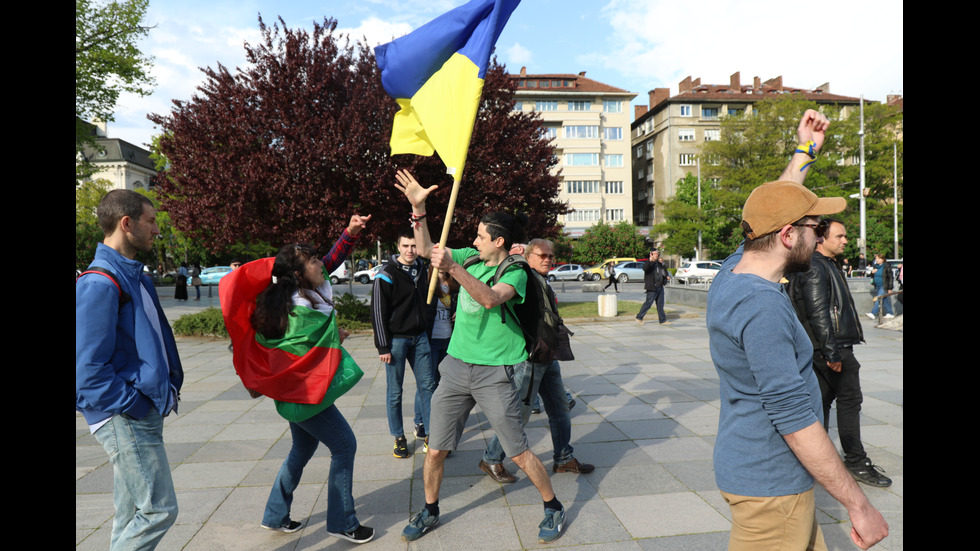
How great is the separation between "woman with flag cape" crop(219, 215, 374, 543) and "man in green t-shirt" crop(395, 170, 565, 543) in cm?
52

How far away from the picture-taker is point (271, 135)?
43.2 feet

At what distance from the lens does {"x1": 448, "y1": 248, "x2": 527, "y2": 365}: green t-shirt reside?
335 cm

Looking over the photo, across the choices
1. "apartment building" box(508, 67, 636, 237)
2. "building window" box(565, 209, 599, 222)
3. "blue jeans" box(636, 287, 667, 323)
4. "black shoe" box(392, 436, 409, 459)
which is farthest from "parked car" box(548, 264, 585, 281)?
"black shoe" box(392, 436, 409, 459)

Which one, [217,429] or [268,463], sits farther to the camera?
[217,429]

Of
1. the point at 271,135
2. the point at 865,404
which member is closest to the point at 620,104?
the point at 271,135

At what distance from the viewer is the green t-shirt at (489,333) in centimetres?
335

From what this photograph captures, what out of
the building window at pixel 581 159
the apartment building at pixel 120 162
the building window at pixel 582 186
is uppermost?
the apartment building at pixel 120 162

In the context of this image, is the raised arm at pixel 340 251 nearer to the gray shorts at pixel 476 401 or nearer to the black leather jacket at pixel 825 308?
the gray shorts at pixel 476 401

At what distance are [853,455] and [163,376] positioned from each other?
4.61 m

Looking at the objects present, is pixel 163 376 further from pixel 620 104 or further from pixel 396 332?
pixel 620 104

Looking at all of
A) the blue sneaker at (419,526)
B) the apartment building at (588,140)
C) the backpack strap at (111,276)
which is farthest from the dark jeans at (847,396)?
the apartment building at (588,140)

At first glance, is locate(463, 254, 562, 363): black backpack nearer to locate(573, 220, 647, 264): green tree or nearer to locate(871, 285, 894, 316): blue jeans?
locate(871, 285, 894, 316): blue jeans

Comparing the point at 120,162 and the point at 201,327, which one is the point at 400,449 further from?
the point at 120,162

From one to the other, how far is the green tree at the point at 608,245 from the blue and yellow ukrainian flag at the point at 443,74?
4586cm
